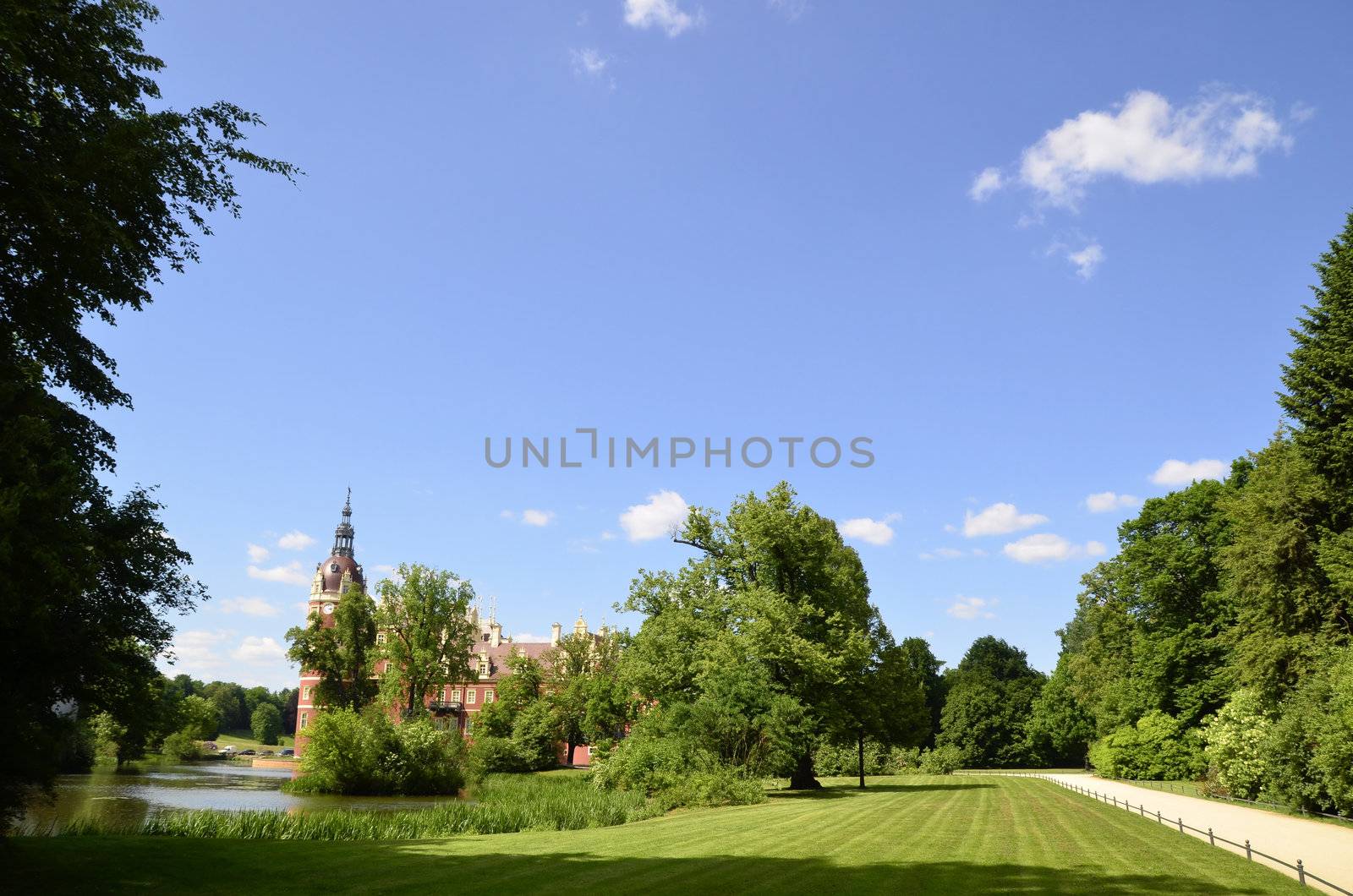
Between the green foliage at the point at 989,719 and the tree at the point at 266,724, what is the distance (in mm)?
89440

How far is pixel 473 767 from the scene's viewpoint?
142 ft

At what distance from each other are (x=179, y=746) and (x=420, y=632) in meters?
28.5

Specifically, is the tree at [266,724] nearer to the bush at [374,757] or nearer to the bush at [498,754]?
the bush at [498,754]

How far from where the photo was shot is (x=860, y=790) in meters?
36.2

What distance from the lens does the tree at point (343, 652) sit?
59.9 metres

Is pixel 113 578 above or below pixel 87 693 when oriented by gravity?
above

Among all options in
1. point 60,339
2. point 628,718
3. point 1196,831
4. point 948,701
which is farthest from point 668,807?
point 948,701

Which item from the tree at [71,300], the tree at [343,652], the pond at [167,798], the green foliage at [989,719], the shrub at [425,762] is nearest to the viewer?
the tree at [71,300]

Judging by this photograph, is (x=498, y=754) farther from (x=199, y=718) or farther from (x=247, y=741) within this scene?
(x=247, y=741)

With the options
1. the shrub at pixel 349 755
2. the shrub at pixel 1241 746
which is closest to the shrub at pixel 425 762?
the shrub at pixel 349 755

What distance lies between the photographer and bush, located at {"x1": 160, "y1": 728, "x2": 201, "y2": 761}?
67.8 metres

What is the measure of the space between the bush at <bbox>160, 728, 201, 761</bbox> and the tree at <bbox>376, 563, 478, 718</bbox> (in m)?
23.7

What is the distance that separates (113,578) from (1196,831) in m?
24.0

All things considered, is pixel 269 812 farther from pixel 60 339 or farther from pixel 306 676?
pixel 306 676
